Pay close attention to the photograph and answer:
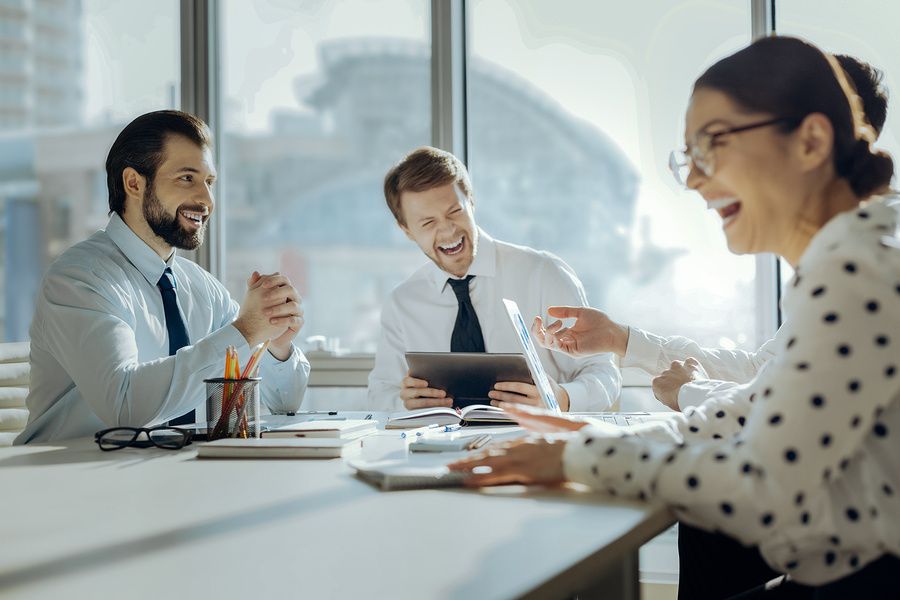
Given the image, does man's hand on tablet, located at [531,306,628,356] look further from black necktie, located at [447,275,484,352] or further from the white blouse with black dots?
the white blouse with black dots

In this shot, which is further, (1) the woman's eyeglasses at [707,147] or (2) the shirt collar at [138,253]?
(2) the shirt collar at [138,253]

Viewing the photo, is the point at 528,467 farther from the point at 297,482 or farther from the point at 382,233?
the point at 382,233

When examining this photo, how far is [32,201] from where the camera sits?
390 centimetres

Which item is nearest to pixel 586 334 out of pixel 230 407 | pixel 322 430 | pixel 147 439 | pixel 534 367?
pixel 534 367

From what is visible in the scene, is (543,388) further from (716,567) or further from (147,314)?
(147,314)

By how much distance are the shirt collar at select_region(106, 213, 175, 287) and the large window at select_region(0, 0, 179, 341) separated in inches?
63.7

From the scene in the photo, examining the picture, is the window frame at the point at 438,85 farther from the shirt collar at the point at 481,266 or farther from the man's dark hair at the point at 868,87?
the man's dark hair at the point at 868,87

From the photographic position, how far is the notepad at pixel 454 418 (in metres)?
1.96

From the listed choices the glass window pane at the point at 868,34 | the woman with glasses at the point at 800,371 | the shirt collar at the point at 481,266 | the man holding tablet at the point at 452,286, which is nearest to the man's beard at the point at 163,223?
the man holding tablet at the point at 452,286

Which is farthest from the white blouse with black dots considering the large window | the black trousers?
the large window

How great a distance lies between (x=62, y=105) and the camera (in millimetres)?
3953

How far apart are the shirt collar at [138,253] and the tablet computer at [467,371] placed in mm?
758

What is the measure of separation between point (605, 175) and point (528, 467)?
97.8 inches

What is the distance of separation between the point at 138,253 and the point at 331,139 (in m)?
1.51
